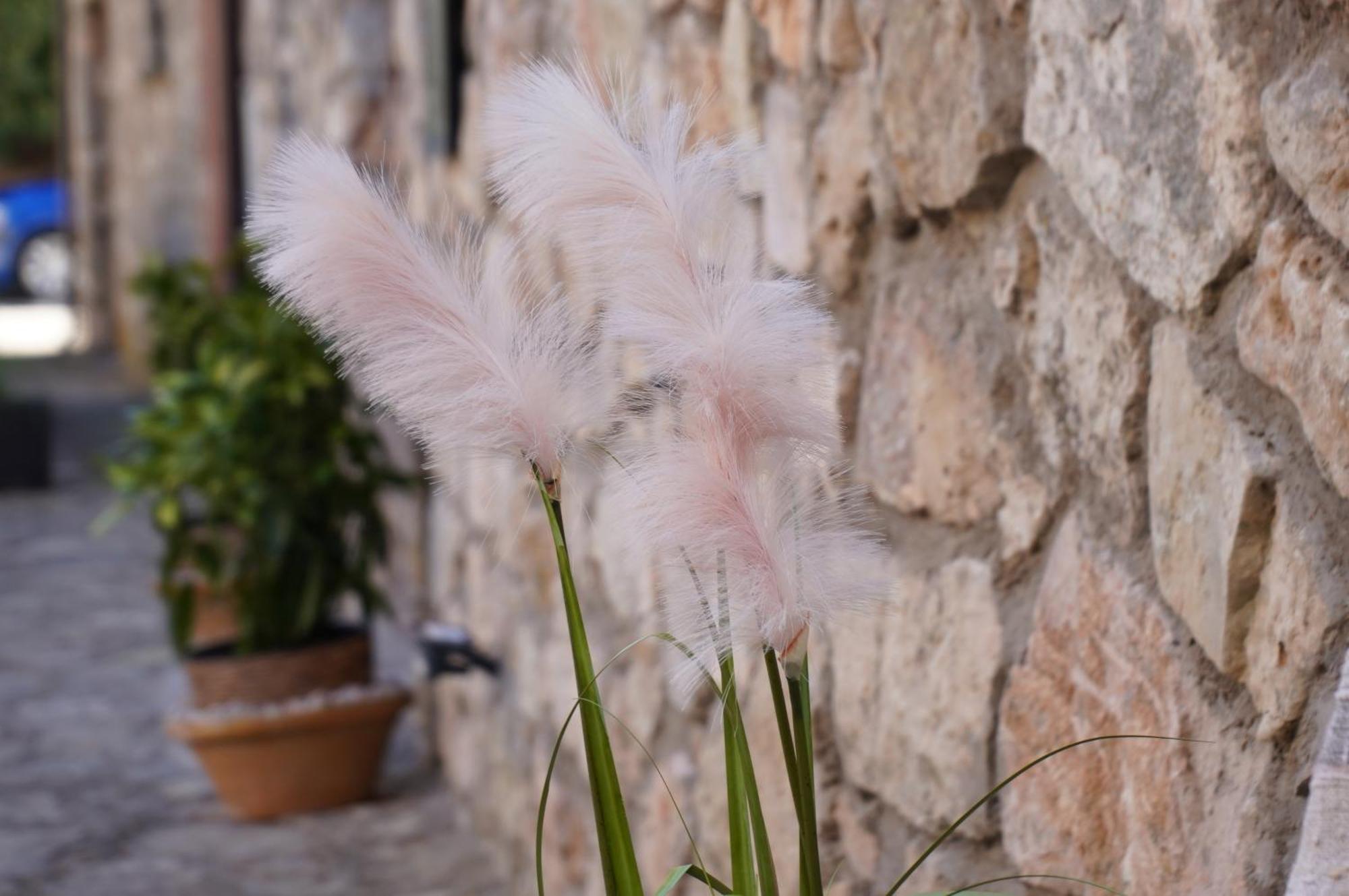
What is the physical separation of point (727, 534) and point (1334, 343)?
1.10 ft

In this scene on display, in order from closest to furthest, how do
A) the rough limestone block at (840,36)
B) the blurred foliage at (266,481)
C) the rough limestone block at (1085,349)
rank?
the rough limestone block at (1085,349) → the rough limestone block at (840,36) → the blurred foliage at (266,481)

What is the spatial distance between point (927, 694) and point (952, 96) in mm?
492

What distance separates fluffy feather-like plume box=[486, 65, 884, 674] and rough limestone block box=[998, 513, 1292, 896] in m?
0.26

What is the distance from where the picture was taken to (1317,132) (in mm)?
829

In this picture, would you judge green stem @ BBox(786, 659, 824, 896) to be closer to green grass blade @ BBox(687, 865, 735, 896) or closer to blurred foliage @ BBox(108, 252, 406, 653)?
green grass blade @ BBox(687, 865, 735, 896)

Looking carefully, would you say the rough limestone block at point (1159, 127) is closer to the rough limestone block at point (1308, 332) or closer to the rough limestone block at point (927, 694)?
the rough limestone block at point (1308, 332)

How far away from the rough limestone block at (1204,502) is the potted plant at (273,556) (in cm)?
243

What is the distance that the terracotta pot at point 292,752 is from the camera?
317 cm

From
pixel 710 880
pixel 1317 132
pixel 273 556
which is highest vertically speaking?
pixel 1317 132

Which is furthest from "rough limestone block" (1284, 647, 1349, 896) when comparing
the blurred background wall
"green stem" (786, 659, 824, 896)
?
"green stem" (786, 659, 824, 896)

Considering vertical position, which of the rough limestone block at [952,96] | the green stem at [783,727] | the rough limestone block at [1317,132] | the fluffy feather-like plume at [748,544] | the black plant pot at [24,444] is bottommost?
the black plant pot at [24,444]

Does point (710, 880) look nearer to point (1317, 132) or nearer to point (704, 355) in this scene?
point (704, 355)

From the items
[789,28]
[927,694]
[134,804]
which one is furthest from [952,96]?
[134,804]

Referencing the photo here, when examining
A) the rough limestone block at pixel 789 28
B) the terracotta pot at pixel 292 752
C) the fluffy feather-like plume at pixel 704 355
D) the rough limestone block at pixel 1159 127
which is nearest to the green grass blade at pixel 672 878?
the fluffy feather-like plume at pixel 704 355
